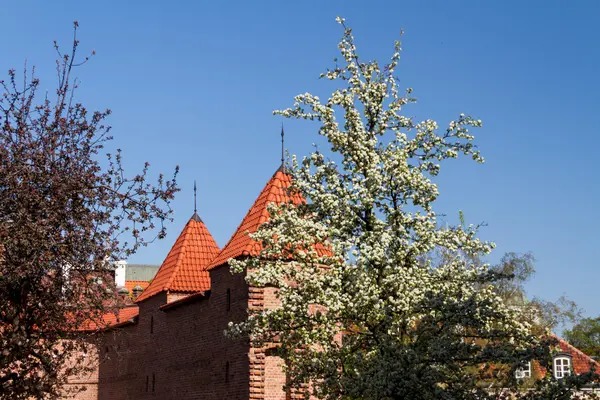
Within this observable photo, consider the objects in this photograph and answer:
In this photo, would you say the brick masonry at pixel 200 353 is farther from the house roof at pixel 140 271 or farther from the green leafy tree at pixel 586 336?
the house roof at pixel 140 271

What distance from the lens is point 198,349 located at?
26344 millimetres

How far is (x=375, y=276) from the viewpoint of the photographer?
16031mm

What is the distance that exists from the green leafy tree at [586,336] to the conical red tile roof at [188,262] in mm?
45872

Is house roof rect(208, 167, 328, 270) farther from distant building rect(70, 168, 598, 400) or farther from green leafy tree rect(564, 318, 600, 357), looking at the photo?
green leafy tree rect(564, 318, 600, 357)

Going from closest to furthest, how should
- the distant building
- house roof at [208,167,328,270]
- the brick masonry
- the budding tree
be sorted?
the budding tree, the brick masonry, the distant building, house roof at [208,167,328,270]

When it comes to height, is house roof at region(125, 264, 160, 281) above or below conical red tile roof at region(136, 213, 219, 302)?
above

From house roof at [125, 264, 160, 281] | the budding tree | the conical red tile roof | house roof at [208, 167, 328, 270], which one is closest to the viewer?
the budding tree

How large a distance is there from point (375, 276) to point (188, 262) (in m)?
16.5

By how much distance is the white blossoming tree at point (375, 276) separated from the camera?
558 inches

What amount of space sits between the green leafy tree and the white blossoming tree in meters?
56.4

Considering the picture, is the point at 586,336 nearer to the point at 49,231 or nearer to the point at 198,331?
the point at 198,331

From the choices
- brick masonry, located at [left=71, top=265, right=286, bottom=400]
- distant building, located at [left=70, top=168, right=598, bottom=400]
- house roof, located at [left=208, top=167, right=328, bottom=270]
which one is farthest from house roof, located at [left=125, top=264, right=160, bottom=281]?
house roof, located at [left=208, top=167, right=328, bottom=270]

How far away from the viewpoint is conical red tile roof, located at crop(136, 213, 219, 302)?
102 ft

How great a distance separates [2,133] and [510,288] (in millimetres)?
36461
